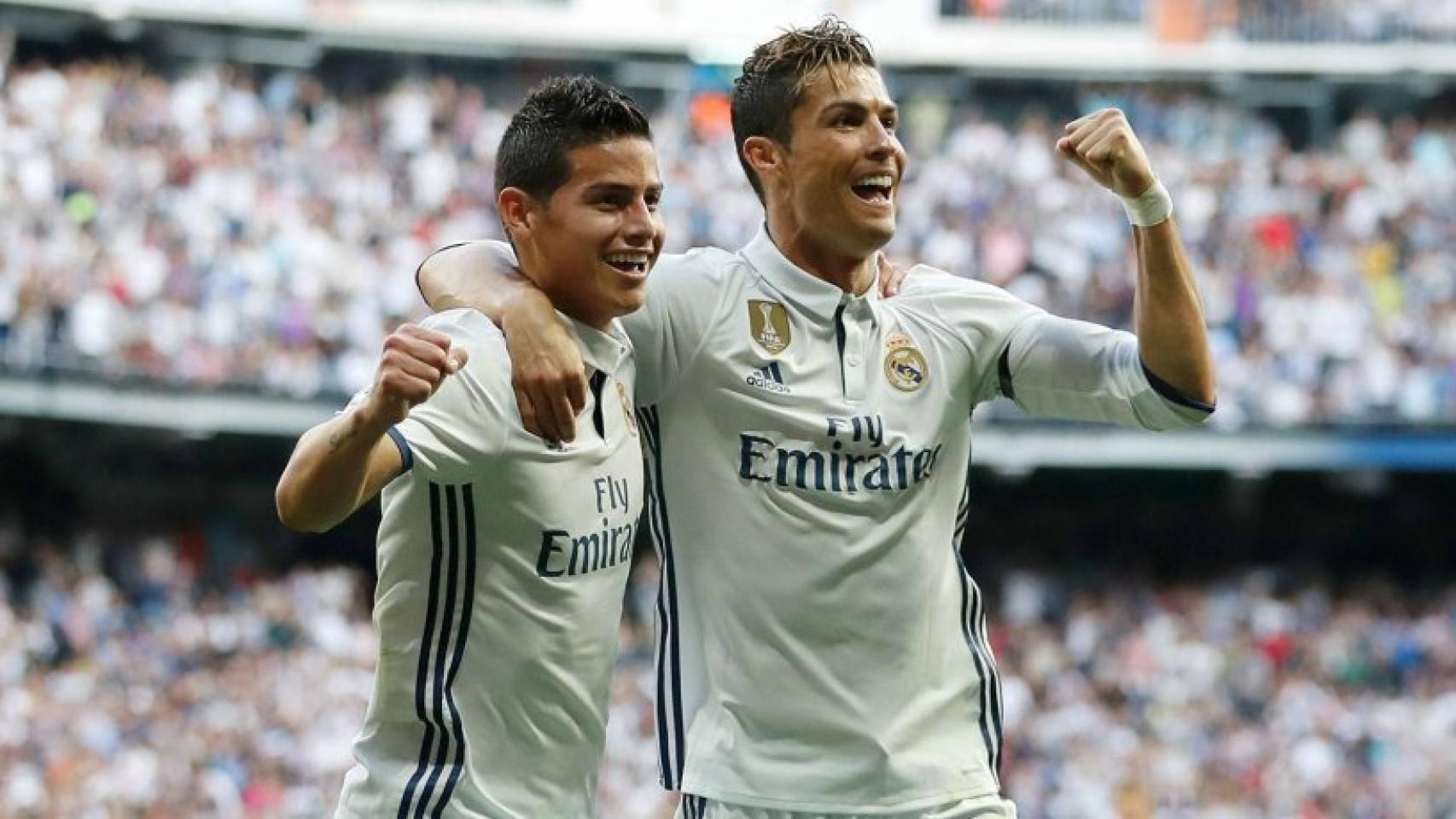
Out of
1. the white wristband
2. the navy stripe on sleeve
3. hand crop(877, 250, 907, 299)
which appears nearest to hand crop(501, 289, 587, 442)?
hand crop(877, 250, 907, 299)

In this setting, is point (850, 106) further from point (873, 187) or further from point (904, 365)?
point (904, 365)

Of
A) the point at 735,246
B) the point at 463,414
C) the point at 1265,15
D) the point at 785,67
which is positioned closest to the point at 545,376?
the point at 463,414

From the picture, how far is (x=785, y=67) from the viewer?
4.78 m

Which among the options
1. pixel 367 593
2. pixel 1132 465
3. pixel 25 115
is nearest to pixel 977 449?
pixel 1132 465

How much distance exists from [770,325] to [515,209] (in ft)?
2.04

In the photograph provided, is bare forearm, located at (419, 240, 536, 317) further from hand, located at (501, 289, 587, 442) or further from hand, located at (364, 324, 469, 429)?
hand, located at (364, 324, 469, 429)

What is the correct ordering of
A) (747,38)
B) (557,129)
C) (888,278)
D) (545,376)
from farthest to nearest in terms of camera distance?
(747,38) → (888,278) → (557,129) → (545,376)

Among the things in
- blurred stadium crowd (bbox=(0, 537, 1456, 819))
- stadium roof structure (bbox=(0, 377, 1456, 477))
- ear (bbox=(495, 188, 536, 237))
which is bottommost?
blurred stadium crowd (bbox=(0, 537, 1456, 819))

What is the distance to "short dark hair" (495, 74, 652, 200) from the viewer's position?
439 centimetres

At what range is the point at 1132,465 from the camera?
74.1 ft

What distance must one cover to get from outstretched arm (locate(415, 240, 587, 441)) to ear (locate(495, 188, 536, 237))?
0.33ft

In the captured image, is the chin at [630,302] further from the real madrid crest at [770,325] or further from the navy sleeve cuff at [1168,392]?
the navy sleeve cuff at [1168,392]

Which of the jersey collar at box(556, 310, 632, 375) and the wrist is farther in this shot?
the jersey collar at box(556, 310, 632, 375)

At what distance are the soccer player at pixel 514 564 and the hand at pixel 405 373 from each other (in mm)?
265
